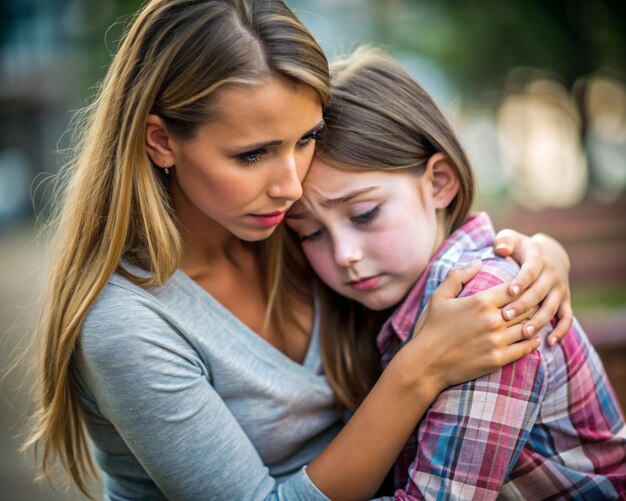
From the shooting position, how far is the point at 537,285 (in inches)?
81.0

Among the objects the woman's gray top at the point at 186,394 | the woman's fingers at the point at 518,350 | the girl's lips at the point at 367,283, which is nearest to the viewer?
the woman's fingers at the point at 518,350

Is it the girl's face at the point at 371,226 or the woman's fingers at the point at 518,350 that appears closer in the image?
the woman's fingers at the point at 518,350

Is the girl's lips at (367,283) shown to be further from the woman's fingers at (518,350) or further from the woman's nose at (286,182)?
the woman's fingers at (518,350)

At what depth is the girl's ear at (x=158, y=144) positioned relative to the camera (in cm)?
208

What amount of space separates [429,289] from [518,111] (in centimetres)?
1221

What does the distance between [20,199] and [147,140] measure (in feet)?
73.8

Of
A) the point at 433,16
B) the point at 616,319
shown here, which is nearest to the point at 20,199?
the point at 433,16

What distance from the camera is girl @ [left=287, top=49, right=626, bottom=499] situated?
75.6 inches

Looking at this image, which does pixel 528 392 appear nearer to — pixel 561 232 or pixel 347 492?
pixel 347 492

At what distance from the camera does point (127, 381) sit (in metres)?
1.99

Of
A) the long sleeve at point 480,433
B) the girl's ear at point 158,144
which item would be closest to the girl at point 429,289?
the long sleeve at point 480,433

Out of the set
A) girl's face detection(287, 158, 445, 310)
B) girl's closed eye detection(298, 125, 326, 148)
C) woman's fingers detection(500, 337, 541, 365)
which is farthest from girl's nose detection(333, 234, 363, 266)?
A: woman's fingers detection(500, 337, 541, 365)

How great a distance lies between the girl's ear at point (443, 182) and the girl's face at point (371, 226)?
0.07 m

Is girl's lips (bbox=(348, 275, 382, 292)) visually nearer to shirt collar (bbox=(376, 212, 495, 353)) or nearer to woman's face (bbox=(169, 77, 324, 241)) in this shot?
shirt collar (bbox=(376, 212, 495, 353))
